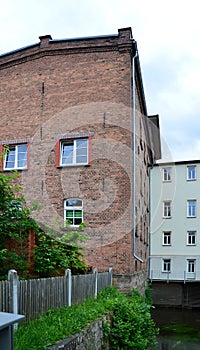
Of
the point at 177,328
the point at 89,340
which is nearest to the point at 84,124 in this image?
the point at 89,340

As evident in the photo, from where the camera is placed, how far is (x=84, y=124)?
51.6 ft

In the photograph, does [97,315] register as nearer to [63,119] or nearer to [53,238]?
[53,238]

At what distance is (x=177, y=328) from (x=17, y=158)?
11992 mm

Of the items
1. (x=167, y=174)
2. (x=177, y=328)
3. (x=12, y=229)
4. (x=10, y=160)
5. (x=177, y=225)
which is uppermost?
(x=167, y=174)

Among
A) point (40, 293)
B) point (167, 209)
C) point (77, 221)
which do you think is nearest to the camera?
point (40, 293)

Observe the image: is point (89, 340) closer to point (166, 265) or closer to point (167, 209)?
point (166, 265)

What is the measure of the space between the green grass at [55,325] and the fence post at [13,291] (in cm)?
35

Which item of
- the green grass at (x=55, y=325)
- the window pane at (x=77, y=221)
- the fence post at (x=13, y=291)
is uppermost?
the window pane at (x=77, y=221)

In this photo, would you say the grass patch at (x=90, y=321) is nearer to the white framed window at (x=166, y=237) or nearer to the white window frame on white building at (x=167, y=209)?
the white framed window at (x=166, y=237)

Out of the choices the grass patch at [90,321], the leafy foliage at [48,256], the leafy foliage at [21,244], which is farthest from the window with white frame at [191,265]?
the leafy foliage at [21,244]

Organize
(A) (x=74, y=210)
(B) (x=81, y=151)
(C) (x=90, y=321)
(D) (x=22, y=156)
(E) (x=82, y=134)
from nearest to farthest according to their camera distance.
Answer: (C) (x=90, y=321), (A) (x=74, y=210), (E) (x=82, y=134), (B) (x=81, y=151), (D) (x=22, y=156)

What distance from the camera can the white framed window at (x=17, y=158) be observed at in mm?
16703

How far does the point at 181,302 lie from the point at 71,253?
72.0ft

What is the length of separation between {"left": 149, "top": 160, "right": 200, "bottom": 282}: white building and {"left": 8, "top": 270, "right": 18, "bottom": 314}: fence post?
972 inches
